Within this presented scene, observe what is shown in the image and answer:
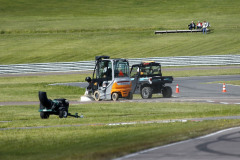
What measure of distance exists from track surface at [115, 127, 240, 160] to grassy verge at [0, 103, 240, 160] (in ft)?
1.24

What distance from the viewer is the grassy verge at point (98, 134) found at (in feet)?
34.6

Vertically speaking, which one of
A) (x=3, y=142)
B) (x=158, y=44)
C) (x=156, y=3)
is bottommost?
(x=3, y=142)

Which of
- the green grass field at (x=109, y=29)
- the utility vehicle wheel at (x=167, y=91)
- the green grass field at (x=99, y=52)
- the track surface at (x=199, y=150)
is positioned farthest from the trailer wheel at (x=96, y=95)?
the green grass field at (x=109, y=29)

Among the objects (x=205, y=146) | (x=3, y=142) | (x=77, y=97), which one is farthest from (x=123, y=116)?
(x=77, y=97)

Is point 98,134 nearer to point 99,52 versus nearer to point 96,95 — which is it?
point 96,95

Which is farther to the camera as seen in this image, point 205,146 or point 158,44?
point 158,44

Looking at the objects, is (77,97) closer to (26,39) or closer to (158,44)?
(158,44)

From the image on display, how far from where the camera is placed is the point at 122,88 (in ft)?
84.2

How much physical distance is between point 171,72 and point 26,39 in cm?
2911

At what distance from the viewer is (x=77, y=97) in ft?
93.8

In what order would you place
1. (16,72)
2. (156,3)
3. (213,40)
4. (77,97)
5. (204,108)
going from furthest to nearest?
(156,3)
(213,40)
(16,72)
(77,97)
(204,108)

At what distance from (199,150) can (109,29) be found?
62434mm

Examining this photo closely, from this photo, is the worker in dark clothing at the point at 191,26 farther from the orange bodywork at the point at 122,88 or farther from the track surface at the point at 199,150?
the track surface at the point at 199,150

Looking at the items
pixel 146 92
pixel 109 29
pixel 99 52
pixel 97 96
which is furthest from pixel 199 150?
pixel 109 29
